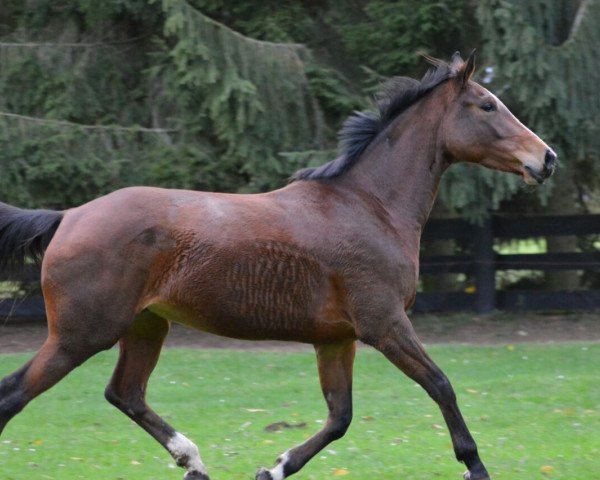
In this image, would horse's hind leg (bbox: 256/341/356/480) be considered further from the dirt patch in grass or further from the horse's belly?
the dirt patch in grass

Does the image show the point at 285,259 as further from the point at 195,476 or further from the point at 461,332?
the point at 461,332

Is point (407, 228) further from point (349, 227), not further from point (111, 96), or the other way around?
point (111, 96)

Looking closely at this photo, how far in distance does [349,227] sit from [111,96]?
8.14 metres

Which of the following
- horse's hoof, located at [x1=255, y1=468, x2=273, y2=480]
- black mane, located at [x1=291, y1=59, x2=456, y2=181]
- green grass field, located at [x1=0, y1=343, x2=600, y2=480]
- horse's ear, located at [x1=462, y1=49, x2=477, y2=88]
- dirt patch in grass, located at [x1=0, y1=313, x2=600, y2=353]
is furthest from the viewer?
dirt patch in grass, located at [x1=0, y1=313, x2=600, y2=353]

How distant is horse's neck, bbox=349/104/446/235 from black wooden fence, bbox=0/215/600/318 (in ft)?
25.2

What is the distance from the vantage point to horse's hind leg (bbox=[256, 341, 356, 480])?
5.89 m

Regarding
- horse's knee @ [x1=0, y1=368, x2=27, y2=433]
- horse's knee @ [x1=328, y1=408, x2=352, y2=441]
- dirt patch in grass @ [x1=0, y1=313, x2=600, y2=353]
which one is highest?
horse's knee @ [x1=0, y1=368, x2=27, y2=433]

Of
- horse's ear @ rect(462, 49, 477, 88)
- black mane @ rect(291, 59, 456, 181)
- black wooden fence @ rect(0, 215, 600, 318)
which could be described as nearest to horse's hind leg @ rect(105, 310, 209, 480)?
black mane @ rect(291, 59, 456, 181)

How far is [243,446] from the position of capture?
23.8ft

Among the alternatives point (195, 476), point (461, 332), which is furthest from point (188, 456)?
point (461, 332)

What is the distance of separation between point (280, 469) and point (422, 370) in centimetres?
105

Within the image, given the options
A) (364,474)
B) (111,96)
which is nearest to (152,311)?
(364,474)

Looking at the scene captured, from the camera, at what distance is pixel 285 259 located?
5590 mm

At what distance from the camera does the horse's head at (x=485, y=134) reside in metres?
5.95
